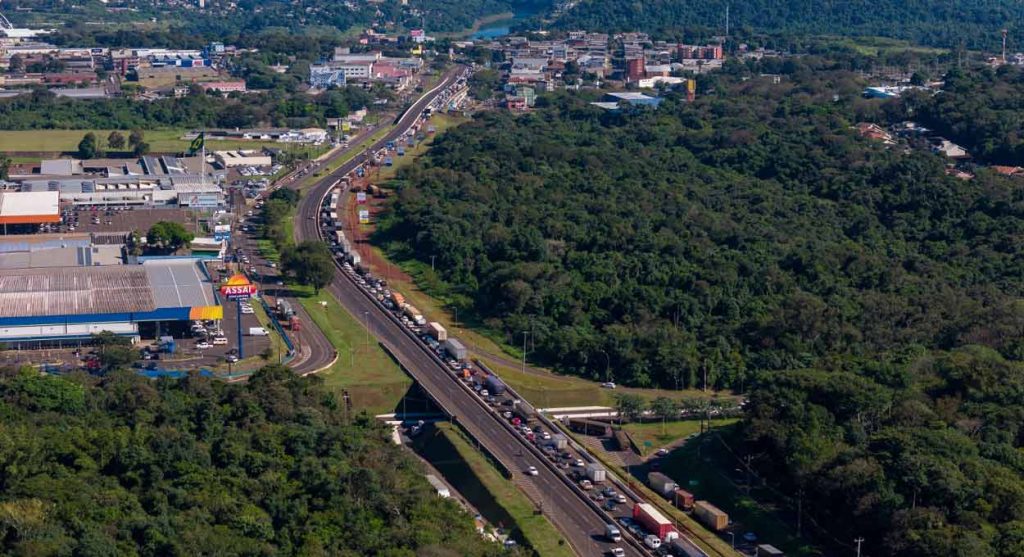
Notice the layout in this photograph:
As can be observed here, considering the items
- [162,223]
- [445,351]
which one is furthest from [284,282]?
[445,351]

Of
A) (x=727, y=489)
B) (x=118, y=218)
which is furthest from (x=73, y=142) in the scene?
(x=727, y=489)

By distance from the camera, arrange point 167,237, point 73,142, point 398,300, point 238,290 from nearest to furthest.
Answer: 1. point 238,290
2. point 398,300
3. point 167,237
4. point 73,142

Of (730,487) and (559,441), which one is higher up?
(559,441)

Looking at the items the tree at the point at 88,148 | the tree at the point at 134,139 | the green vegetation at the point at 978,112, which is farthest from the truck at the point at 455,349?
the tree at the point at 134,139

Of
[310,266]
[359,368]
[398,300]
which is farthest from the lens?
[310,266]

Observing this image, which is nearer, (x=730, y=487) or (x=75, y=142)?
(x=730, y=487)

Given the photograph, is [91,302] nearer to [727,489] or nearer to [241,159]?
[727,489]

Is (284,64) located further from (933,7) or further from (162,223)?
(933,7)

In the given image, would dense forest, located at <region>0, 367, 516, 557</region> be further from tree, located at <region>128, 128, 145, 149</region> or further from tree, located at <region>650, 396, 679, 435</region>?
tree, located at <region>128, 128, 145, 149</region>
